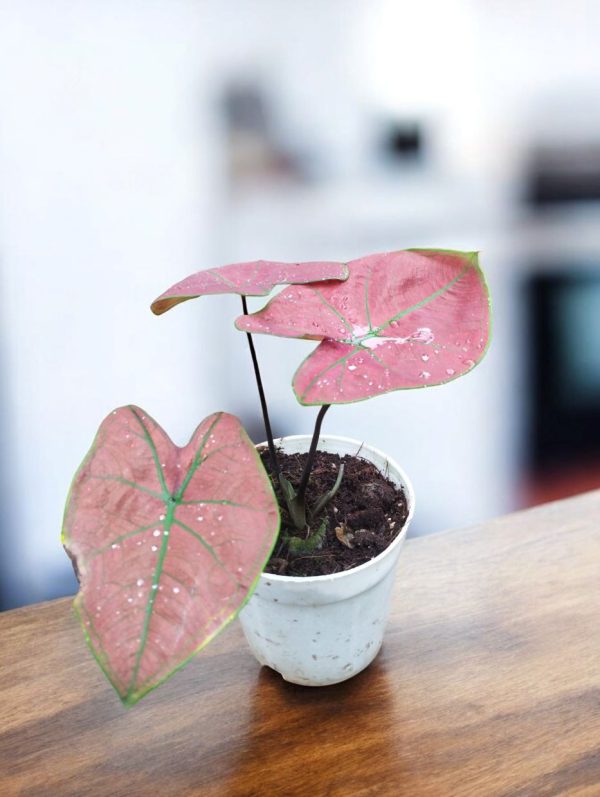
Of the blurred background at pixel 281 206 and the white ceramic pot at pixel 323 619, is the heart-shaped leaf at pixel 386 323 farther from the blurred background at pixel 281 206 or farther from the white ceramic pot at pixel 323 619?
the blurred background at pixel 281 206

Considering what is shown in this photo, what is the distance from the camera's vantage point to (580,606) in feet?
2.99

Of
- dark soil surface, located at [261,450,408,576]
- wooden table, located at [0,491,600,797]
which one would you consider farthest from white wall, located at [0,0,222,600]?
dark soil surface, located at [261,450,408,576]

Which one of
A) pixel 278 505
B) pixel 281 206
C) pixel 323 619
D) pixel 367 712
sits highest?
pixel 281 206

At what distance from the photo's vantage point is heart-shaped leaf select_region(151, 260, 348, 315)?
69 cm

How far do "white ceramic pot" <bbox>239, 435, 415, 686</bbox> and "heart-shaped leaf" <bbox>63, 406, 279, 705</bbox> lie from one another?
13cm

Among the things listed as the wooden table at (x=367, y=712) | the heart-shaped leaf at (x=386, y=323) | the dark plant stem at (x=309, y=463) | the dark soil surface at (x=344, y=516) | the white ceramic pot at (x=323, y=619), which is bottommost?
the wooden table at (x=367, y=712)

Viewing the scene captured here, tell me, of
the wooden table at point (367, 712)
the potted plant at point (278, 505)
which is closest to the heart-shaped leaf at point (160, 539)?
the potted plant at point (278, 505)

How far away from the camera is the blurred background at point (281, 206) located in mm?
1702

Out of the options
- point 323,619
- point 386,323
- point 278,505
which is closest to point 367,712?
point 323,619

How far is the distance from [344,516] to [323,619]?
0.37 ft

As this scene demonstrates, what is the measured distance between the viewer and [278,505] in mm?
719

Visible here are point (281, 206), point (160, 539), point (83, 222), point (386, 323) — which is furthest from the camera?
point (281, 206)

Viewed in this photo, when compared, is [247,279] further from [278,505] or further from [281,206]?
[281,206]

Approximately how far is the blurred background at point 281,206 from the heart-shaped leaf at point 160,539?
3.77ft
